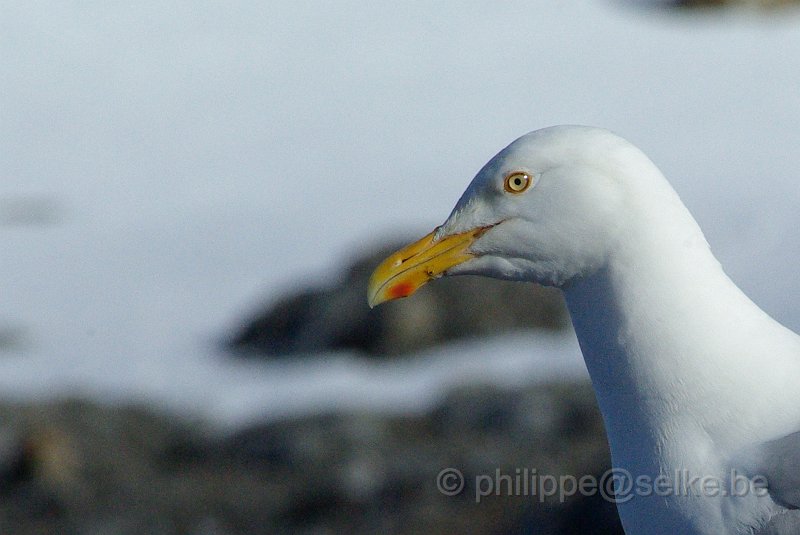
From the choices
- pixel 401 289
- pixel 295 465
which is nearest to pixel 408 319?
pixel 295 465

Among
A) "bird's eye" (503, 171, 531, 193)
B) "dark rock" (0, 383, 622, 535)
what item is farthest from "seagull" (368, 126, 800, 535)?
"dark rock" (0, 383, 622, 535)

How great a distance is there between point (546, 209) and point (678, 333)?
0.47 meters

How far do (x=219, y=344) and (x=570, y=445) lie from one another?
11.9 feet

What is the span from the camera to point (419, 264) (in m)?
4.05

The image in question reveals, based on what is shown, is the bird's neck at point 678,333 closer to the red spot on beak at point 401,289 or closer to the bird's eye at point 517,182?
the bird's eye at point 517,182

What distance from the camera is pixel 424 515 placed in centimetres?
811

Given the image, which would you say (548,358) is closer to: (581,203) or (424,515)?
(424,515)

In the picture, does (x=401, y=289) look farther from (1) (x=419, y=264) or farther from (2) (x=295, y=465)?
(2) (x=295, y=465)

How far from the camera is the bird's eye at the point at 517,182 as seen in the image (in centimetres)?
378

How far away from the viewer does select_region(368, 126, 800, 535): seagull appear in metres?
3.58

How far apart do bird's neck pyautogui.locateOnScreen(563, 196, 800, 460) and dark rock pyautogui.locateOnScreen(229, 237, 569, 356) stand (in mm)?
7135

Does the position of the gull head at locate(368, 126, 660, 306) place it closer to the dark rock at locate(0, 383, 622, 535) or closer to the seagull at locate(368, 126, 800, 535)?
the seagull at locate(368, 126, 800, 535)

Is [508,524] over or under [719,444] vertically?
under

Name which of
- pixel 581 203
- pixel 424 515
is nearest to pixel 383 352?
pixel 424 515
